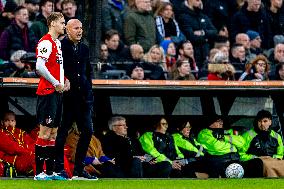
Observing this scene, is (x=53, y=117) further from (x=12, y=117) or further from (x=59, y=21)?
(x=12, y=117)

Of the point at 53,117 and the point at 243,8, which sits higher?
the point at 243,8

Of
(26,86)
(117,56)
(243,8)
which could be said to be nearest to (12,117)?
(26,86)

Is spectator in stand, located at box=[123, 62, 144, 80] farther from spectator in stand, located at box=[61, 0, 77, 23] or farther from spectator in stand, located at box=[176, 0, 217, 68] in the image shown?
spectator in stand, located at box=[176, 0, 217, 68]

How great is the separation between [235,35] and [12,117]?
462cm

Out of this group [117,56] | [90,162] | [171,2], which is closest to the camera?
[90,162]

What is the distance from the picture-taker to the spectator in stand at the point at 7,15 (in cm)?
1439

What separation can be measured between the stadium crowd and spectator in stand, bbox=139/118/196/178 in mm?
14

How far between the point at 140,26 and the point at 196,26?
4.47 ft

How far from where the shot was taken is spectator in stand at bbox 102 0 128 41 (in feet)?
48.1

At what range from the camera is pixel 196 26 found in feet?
53.4

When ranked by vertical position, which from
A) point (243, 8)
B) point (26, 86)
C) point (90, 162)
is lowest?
point (90, 162)

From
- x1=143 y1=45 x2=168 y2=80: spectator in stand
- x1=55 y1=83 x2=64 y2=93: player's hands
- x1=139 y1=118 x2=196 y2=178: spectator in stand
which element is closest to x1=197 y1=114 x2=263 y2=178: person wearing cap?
x1=139 y1=118 x2=196 y2=178: spectator in stand

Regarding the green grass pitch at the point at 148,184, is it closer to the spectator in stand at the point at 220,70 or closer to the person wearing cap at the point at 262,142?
the person wearing cap at the point at 262,142

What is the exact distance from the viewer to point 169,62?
15.1 meters
